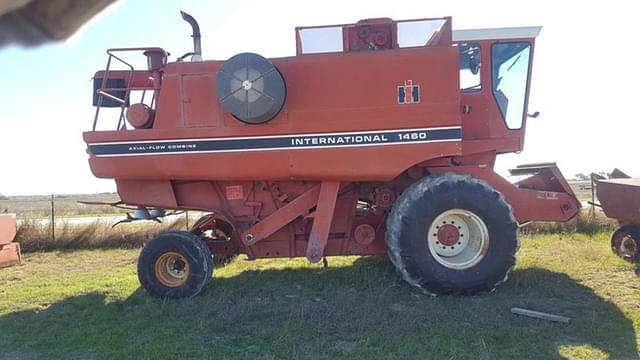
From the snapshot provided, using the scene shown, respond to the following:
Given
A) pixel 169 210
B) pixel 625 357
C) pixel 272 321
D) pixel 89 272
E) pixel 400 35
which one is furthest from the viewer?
pixel 89 272

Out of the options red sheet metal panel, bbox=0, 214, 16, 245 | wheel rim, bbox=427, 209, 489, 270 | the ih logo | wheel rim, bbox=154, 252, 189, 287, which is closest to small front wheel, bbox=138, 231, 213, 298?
wheel rim, bbox=154, 252, 189, 287

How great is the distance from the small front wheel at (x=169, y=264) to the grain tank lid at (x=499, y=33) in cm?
437

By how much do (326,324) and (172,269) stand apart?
240cm

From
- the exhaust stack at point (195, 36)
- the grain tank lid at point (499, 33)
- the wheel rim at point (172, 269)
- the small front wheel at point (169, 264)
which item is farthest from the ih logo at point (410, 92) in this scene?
the wheel rim at point (172, 269)

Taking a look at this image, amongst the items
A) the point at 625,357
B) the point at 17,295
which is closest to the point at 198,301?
the point at 17,295

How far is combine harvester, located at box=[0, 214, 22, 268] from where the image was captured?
33.2ft

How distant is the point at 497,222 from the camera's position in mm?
6328

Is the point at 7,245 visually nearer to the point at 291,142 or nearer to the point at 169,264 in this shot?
the point at 169,264

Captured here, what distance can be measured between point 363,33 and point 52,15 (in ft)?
18.4

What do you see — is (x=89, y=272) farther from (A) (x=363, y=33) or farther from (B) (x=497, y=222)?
(B) (x=497, y=222)

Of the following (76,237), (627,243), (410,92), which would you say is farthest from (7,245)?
(627,243)

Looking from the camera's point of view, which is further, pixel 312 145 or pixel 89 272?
pixel 89 272

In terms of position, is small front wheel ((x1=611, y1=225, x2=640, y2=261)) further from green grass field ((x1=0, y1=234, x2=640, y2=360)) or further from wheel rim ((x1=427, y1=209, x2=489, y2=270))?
wheel rim ((x1=427, y1=209, x2=489, y2=270))

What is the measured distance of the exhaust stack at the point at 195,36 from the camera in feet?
23.4
